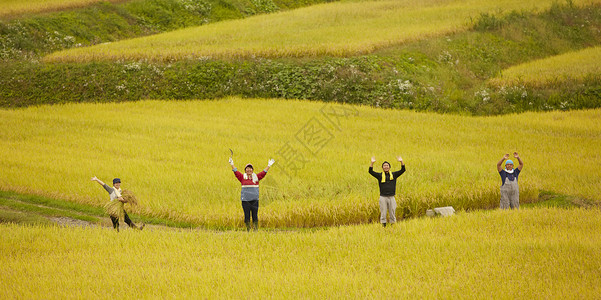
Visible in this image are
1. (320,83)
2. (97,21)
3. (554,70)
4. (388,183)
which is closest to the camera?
(388,183)

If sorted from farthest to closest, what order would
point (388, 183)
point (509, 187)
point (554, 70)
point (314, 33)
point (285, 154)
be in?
point (314, 33) < point (554, 70) < point (285, 154) < point (509, 187) < point (388, 183)

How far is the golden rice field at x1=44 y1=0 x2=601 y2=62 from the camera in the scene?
88.9 ft

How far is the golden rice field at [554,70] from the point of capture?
2467 cm

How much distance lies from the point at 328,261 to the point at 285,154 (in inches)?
322

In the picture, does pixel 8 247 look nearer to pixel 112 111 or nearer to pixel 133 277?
pixel 133 277

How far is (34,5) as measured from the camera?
1361 inches

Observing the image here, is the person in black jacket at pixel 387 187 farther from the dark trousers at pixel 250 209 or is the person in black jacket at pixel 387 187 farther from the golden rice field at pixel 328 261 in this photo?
the dark trousers at pixel 250 209

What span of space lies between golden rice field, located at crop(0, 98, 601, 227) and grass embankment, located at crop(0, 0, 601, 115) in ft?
4.51

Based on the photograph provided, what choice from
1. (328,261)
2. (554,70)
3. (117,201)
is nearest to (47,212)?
(117,201)

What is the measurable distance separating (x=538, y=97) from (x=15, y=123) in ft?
73.6

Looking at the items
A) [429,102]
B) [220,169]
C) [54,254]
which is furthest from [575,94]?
[54,254]

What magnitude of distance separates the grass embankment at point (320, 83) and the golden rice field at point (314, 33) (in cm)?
91

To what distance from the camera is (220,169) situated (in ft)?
50.3

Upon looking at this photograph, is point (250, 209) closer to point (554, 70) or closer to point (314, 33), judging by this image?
point (554, 70)
